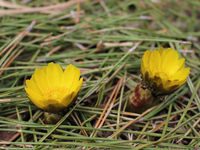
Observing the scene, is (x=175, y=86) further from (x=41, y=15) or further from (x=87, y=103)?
(x=41, y=15)

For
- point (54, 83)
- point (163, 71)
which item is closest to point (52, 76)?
point (54, 83)

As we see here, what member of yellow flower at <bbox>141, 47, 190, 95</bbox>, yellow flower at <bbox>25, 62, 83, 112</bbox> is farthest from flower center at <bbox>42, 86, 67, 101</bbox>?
yellow flower at <bbox>141, 47, 190, 95</bbox>

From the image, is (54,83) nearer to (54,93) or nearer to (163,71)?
(54,93)

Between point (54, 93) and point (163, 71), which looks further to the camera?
point (163, 71)

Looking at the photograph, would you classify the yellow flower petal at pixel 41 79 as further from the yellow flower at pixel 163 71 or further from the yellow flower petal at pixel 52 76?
the yellow flower at pixel 163 71

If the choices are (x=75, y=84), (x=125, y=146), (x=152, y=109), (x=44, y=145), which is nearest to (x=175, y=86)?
(x=152, y=109)

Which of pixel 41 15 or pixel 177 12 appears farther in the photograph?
pixel 177 12

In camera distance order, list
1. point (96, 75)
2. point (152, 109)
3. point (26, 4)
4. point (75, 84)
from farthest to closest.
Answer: point (26, 4), point (96, 75), point (152, 109), point (75, 84)

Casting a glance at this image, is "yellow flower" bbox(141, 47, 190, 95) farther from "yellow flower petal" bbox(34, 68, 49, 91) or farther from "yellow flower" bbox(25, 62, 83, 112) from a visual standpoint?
"yellow flower petal" bbox(34, 68, 49, 91)
